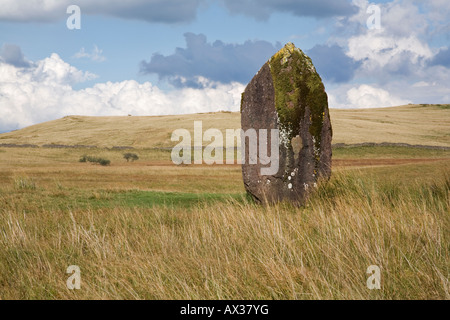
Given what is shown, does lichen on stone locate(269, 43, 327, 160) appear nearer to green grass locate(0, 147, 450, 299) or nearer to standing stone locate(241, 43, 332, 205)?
standing stone locate(241, 43, 332, 205)

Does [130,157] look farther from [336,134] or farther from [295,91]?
[295,91]

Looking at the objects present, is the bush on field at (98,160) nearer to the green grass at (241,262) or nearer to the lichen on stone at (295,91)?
the lichen on stone at (295,91)

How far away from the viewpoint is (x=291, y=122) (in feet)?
36.7

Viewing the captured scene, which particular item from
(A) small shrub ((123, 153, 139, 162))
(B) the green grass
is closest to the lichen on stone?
(B) the green grass

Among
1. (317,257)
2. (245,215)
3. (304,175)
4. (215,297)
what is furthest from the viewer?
(304,175)

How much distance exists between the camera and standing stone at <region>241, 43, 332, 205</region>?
11.2 m

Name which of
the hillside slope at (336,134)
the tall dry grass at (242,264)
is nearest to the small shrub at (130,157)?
the hillside slope at (336,134)

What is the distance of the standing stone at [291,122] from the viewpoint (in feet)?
36.7

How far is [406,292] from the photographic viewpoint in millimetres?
4492

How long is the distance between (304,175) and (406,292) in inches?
267

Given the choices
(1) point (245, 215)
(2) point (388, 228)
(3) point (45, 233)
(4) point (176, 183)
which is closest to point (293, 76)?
(1) point (245, 215)

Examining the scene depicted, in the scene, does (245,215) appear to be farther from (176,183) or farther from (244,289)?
(176,183)

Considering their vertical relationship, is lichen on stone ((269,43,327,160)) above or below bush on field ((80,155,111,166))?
above
